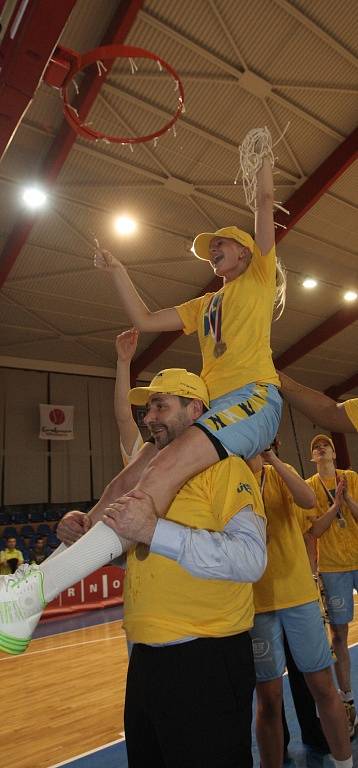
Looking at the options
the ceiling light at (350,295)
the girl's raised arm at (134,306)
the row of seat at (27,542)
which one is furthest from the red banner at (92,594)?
the ceiling light at (350,295)

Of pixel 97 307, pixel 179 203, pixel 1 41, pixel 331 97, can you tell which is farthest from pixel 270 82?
pixel 97 307

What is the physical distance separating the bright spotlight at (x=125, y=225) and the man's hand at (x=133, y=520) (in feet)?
37.1

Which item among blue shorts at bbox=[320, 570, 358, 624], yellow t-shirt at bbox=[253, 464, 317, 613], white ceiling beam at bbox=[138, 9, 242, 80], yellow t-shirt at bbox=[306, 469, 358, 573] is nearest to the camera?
yellow t-shirt at bbox=[253, 464, 317, 613]

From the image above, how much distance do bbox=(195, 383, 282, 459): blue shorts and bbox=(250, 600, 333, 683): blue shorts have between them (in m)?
1.36

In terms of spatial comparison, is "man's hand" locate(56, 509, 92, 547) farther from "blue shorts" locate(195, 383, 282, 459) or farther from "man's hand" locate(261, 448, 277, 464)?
"man's hand" locate(261, 448, 277, 464)

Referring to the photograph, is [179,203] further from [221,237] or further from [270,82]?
[221,237]

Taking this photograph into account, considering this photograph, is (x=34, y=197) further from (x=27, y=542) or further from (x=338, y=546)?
(x=27, y=542)

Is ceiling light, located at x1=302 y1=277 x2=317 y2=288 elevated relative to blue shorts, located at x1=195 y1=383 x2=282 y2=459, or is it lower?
elevated

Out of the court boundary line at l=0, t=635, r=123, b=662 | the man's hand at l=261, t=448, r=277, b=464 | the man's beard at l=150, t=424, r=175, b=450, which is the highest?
the man's hand at l=261, t=448, r=277, b=464

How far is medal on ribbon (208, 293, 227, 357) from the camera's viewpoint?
2508 millimetres

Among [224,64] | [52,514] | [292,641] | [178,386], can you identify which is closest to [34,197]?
[224,64]

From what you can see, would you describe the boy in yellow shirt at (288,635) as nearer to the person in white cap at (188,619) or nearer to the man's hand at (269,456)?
the man's hand at (269,456)

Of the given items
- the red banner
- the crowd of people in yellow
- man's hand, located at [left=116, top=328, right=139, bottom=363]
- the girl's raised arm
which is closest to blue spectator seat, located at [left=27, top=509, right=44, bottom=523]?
the red banner

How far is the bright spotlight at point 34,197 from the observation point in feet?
33.6
